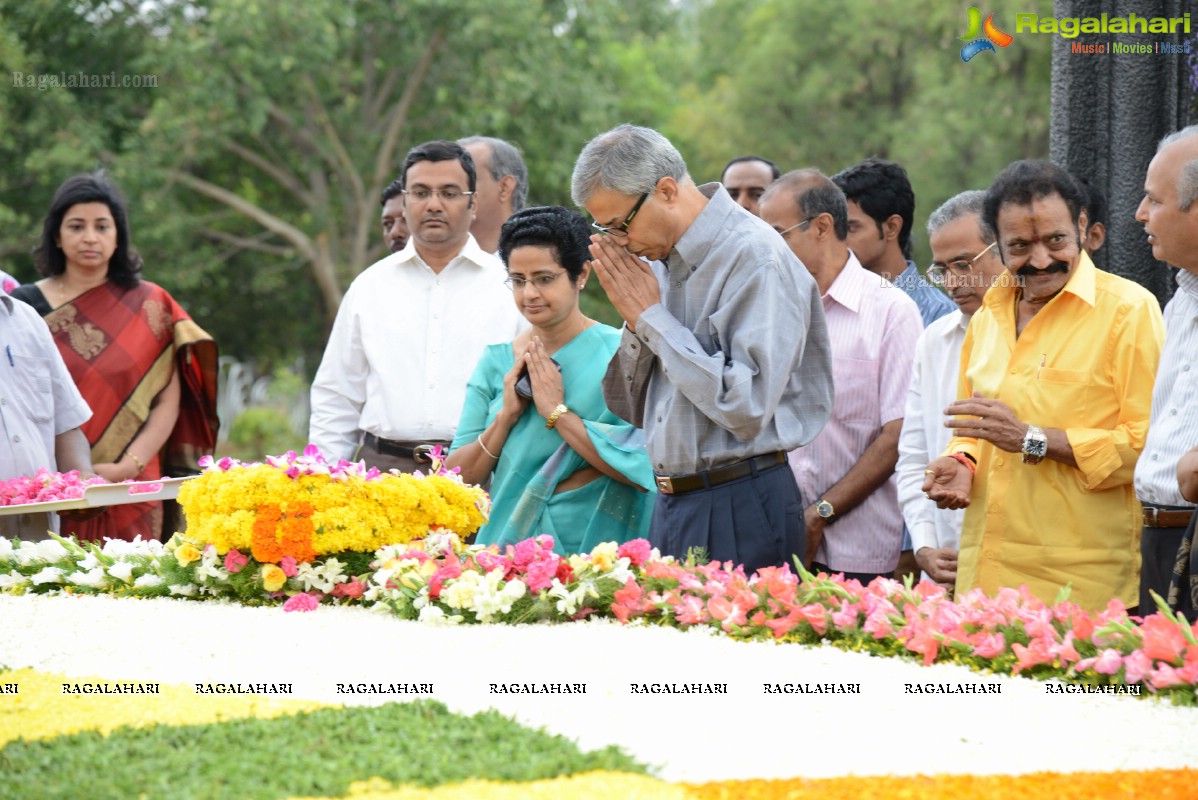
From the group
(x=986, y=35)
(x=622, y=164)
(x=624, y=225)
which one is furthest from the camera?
(x=986, y=35)

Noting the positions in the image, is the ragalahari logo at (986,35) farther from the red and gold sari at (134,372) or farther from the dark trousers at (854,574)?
the red and gold sari at (134,372)

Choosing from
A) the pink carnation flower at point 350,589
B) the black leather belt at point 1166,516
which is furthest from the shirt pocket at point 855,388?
the pink carnation flower at point 350,589

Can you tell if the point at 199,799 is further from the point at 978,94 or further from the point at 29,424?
the point at 978,94

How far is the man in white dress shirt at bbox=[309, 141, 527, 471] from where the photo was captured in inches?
221

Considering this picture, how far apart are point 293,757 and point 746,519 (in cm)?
172

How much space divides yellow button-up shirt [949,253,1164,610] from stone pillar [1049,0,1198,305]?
4.89ft

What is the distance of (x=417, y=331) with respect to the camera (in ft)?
18.9

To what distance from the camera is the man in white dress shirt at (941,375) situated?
482 cm

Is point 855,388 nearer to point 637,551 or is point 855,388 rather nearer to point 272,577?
point 637,551

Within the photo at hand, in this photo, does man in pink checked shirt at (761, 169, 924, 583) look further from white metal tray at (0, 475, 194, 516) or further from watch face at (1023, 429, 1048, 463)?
white metal tray at (0, 475, 194, 516)

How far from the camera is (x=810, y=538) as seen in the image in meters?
5.03

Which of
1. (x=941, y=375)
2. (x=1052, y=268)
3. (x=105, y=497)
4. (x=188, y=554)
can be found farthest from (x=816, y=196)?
(x=105, y=497)

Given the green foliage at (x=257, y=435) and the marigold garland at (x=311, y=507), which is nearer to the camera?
A: the marigold garland at (x=311, y=507)

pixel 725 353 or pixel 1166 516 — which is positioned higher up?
pixel 725 353
